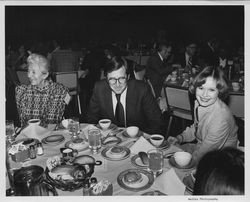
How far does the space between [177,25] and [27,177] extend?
1.15 m

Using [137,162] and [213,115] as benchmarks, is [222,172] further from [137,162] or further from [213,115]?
[213,115]

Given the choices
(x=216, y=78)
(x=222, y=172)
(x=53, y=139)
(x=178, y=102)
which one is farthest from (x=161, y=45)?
(x=222, y=172)

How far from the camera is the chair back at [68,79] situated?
2527 mm

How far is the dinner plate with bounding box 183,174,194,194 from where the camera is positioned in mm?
792

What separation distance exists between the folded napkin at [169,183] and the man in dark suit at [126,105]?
708 millimetres

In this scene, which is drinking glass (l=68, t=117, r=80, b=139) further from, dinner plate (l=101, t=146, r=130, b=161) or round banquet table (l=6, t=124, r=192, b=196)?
dinner plate (l=101, t=146, r=130, b=161)

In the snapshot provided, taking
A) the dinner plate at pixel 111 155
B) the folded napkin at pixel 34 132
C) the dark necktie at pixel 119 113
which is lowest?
the dinner plate at pixel 111 155

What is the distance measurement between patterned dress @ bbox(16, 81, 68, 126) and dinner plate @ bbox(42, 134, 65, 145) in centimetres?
44

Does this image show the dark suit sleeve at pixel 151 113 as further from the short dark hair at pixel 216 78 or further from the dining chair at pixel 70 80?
the dining chair at pixel 70 80

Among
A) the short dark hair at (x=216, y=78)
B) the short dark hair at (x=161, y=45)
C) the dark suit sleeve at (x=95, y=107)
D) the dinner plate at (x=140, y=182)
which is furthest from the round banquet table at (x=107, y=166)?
the short dark hair at (x=161, y=45)

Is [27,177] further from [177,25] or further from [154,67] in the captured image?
[154,67]

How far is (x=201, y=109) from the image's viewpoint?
1267mm

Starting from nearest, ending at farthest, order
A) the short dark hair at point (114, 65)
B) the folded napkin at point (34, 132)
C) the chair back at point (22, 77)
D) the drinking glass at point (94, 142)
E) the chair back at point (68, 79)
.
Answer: the drinking glass at point (94, 142) → the folded napkin at point (34, 132) → the short dark hair at point (114, 65) → the chair back at point (22, 77) → the chair back at point (68, 79)

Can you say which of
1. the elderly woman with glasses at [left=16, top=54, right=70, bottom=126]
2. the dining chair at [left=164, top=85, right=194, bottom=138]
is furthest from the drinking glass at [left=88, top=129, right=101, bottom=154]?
the dining chair at [left=164, top=85, right=194, bottom=138]
